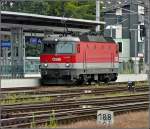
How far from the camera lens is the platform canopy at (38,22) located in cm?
2766

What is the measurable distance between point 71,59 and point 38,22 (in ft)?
9.63

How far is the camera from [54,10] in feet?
240

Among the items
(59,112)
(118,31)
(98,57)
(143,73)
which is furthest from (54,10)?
(59,112)

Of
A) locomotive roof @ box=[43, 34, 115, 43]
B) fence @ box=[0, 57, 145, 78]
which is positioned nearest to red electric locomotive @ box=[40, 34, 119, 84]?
locomotive roof @ box=[43, 34, 115, 43]

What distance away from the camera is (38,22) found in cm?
3003

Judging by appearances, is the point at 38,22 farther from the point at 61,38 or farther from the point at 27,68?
the point at 27,68

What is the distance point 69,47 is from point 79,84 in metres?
3.10

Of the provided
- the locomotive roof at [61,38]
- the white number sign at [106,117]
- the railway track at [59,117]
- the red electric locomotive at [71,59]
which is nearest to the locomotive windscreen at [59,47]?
the red electric locomotive at [71,59]

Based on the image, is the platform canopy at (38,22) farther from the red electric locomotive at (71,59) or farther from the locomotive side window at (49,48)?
the locomotive side window at (49,48)

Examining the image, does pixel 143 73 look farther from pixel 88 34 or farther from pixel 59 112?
pixel 59 112

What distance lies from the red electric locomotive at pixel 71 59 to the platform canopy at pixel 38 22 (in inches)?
39.2

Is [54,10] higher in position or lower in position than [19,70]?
higher

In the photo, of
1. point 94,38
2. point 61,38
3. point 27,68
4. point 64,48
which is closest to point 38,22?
point 61,38

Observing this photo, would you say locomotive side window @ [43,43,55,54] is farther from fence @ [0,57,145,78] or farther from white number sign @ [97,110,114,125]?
white number sign @ [97,110,114,125]
